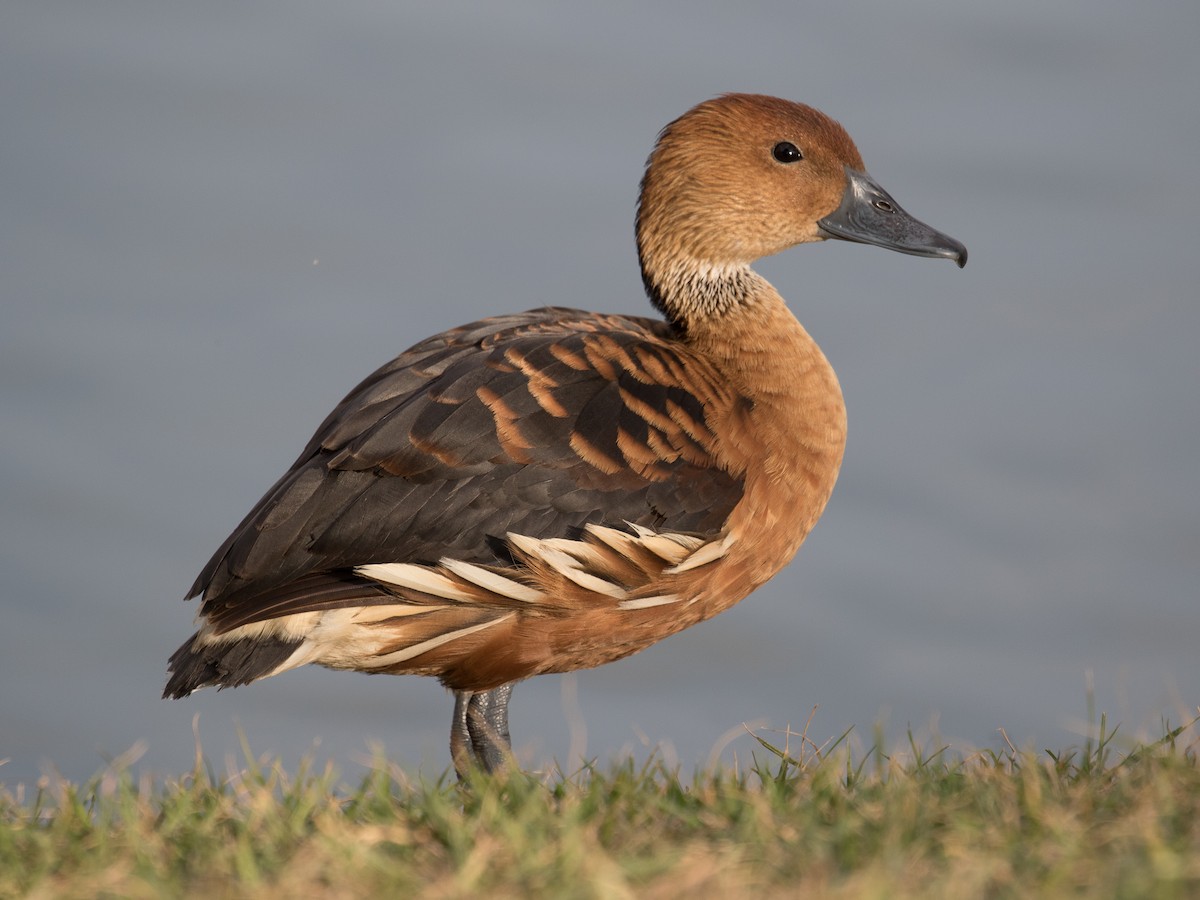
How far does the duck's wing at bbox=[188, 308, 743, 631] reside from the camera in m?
4.39

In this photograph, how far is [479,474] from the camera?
4.48 m

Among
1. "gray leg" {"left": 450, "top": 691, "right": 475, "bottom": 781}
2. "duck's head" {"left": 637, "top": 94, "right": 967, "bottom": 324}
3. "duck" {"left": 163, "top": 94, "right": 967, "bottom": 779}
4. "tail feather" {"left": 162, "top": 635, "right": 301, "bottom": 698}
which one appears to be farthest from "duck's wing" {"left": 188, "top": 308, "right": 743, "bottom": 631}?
"duck's head" {"left": 637, "top": 94, "right": 967, "bottom": 324}

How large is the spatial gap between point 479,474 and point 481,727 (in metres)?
0.94

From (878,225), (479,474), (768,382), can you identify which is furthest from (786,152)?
(479,474)

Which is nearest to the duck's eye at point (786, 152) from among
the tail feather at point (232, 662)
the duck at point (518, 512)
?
the duck at point (518, 512)

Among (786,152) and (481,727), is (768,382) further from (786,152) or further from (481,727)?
(481,727)

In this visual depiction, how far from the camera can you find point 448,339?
202 inches

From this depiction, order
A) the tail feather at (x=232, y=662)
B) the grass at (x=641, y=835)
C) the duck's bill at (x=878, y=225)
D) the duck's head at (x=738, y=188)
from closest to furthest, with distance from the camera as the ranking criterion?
the grass at (x=641, y=835) < the tail feather at (x=232, y=662) < the duck's head at (x=738, y=188) < the duck's bill at (x=878, y=225)

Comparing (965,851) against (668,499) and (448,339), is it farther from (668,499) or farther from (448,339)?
(448,339)

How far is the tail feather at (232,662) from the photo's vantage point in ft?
14.4

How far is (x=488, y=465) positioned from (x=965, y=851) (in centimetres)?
218

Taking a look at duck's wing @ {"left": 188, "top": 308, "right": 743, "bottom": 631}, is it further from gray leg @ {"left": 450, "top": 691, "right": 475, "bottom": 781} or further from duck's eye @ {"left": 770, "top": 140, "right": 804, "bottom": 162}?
duck's eye @ {"left": 770, "top": 140, "right": 804, "bottom": 162}

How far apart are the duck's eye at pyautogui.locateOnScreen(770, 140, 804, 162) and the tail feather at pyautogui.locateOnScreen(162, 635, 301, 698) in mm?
2692

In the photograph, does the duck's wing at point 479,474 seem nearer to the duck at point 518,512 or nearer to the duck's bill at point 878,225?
the duck at point 518,512
